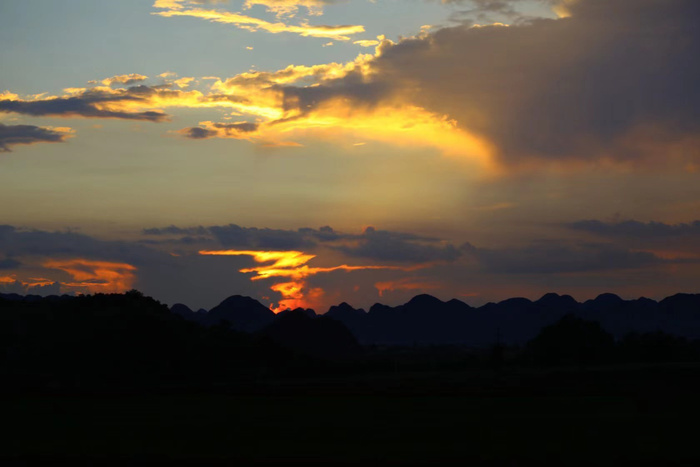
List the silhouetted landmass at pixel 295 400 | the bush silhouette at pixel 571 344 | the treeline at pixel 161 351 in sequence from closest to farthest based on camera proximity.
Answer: the silhouetted landmass at pixel 295 400
the treeline at pixel 161 351
the bush silhouette at pixel 571 344

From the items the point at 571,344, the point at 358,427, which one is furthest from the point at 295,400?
the point at 571,344

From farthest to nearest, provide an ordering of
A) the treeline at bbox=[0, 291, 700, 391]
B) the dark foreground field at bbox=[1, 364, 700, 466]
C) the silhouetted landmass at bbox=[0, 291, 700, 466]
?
the treeline at bbox=[0, 291, 700, 391] → the silhouetted landmass at bbox=[0, 291, 700, 466] → the dark foreground field at bbox=[1, 364, 700, 466]

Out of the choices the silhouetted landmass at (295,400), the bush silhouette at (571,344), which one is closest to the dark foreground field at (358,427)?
the silhouetted landmass at (295,400)

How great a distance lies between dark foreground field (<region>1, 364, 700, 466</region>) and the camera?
105 feet

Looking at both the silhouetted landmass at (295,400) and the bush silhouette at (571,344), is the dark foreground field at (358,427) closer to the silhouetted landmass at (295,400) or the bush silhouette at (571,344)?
the silhouetted landmass at (295,400)

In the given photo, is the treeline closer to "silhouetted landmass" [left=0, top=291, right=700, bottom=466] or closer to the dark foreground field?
"silhouetted landmass" [left=0, top=291, right=700, bottom=466]

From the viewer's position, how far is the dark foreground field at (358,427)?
31891mm

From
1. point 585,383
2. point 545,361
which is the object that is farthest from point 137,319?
point 545,361

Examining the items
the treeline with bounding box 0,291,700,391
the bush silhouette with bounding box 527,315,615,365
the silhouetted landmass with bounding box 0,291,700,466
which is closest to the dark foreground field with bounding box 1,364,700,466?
the silhouetted landmass with bounding box 0,291,700,466

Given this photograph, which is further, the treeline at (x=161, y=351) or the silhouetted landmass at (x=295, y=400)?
the treeline at (x=161, y=351)

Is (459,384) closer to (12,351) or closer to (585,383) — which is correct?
(585,383)

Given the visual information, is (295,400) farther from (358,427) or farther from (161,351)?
(161,351)

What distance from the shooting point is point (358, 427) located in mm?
42062

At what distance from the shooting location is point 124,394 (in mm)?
67500
